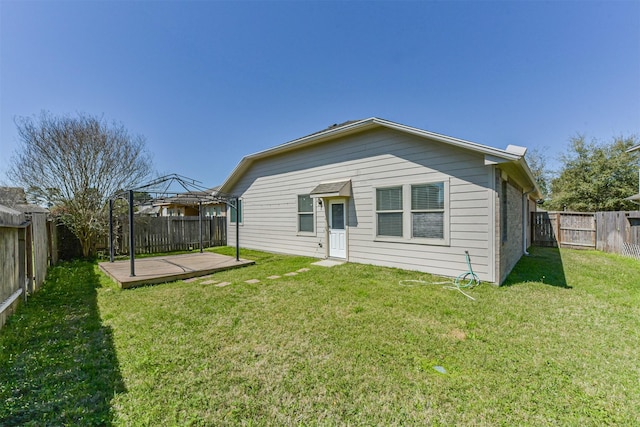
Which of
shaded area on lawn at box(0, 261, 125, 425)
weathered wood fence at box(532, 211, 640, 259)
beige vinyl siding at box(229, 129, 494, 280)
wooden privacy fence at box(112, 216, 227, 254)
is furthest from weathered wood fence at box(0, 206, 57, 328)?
weathered wood fence at box(532, 211, 640, 259)

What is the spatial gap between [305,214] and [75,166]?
8.00 meters

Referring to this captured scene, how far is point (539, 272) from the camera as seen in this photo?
22.0 ft

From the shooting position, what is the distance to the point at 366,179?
723cm

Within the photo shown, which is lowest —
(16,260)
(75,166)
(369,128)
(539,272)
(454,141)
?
(539,272)

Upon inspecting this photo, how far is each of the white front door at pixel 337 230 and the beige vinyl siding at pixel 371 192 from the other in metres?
0.24

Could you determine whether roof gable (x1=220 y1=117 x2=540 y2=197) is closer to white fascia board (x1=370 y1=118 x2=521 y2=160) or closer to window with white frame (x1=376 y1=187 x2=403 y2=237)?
white fascia board (x1=370 y1=118 x2=521 y2=160)

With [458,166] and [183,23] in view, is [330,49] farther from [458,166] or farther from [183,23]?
[458,166]

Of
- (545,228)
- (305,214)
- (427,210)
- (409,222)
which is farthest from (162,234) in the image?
(545,228)

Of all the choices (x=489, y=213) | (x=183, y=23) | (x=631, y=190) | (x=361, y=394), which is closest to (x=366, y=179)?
(x=489, y=213)

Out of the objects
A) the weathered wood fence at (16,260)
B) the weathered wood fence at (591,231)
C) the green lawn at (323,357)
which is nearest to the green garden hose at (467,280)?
the green lawn at (323,357)

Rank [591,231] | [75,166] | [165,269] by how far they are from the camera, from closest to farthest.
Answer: [165,269] → [75,166] → [591,231]

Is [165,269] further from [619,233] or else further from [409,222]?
[619,233]

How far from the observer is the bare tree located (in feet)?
27.5

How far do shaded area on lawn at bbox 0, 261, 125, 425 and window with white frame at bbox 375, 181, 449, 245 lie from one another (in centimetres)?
583
